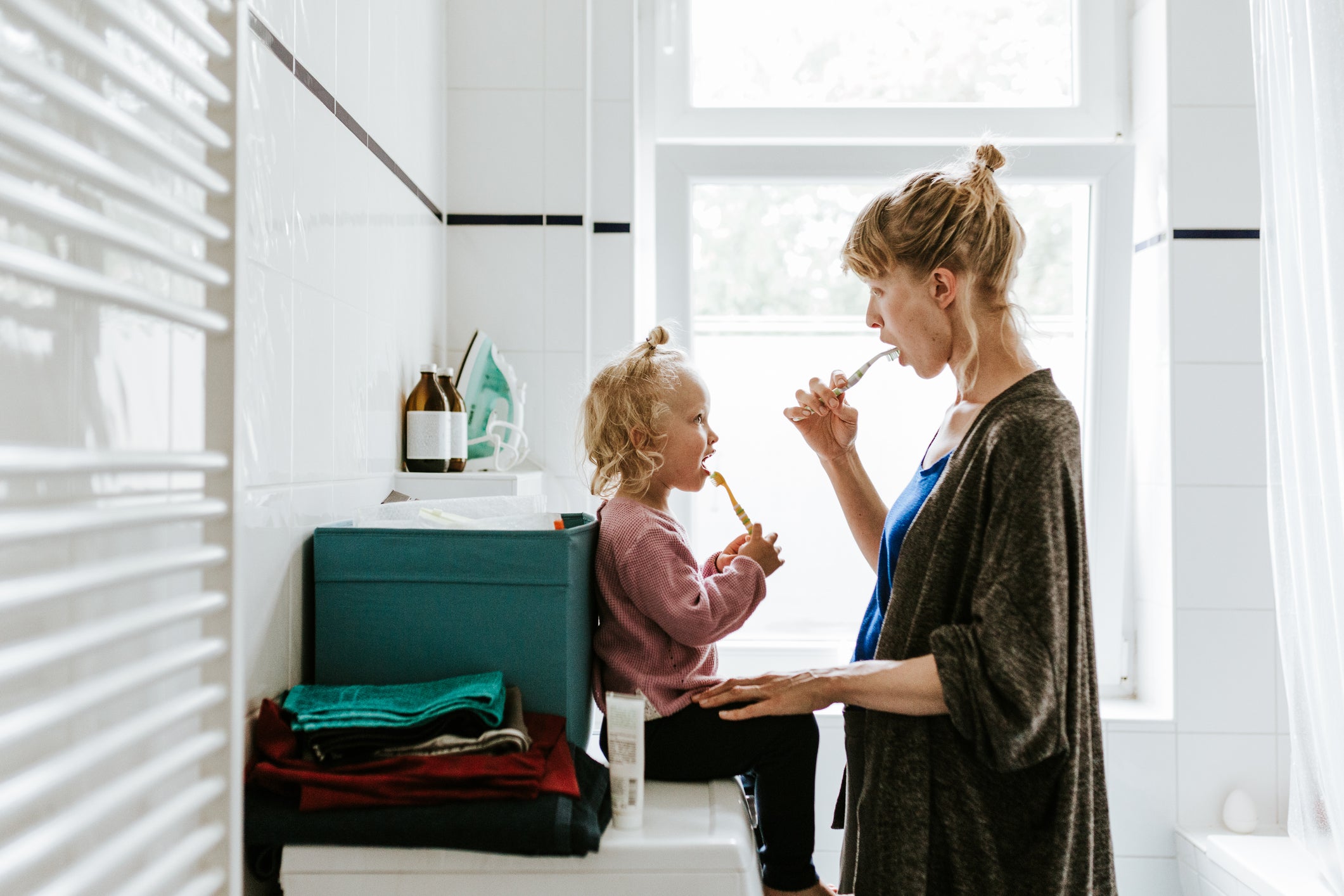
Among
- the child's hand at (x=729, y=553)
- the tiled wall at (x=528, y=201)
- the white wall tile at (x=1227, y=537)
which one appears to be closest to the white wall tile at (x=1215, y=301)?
the white wall tile at (x=1227, y=537)

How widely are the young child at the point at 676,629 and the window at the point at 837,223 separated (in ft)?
3.05

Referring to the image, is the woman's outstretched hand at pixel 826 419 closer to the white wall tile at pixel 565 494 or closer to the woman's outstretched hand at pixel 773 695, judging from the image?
the woman's outstretched hand at pixel 773 695

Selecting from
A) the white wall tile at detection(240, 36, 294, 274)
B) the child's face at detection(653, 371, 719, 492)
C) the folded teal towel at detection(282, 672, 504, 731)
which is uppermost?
the white wall tile at detection(240, 36, 294, 274)

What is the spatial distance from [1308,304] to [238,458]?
1844 millimetres

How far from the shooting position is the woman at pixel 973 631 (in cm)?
114

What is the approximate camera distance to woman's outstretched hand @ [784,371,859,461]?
1.64 meters

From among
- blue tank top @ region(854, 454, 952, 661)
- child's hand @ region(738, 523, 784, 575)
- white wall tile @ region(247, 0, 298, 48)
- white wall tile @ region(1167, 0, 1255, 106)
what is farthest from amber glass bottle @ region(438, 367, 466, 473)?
white wall tile @ region(1167, 0, 1255, 106)

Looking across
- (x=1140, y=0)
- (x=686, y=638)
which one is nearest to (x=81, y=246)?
(x=686, y=638)

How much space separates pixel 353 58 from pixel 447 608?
2.86ft

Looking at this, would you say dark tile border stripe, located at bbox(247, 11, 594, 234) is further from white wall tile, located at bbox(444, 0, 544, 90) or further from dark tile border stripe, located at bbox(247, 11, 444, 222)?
white wall tile, located at bbox(444, 0, 544, 90)

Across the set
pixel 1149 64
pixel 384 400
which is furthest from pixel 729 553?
pixel 1149 64

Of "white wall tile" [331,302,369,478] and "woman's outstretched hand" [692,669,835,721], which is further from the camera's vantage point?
"white wall tile" [331,302,369,478]

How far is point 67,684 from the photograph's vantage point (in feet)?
2.36

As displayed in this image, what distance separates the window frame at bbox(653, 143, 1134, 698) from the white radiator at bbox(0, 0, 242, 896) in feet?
5.19
